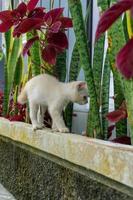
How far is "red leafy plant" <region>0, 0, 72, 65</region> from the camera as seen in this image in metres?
2.25

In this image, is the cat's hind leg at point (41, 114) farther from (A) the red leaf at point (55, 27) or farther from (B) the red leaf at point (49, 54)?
(A) the red leaf at point (55, 27)

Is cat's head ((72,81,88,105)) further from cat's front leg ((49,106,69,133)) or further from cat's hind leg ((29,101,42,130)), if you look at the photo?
cat's hind leg ((29,101,42,130))

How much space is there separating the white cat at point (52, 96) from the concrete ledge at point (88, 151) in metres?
0.07

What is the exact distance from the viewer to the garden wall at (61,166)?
146 centimetres

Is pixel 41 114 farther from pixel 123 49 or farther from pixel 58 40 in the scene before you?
pixel 123 49

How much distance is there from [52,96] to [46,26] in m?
0.36

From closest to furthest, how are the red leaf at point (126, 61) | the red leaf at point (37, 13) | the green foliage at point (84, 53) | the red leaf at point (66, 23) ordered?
1. the red leaf at point (126, 61)
2. the green foliage at point (84, 53)
3. the red leaf at point (66, 23)
4. the red leaf at point (37, 13)

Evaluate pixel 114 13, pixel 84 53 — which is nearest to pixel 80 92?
pixel 84 53

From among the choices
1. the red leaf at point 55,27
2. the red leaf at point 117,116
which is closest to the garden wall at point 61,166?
the red leaf at point 117,116

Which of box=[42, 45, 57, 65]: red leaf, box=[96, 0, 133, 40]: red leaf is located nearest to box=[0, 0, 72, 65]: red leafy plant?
box=[42, 45, 57, 65]: red leaf

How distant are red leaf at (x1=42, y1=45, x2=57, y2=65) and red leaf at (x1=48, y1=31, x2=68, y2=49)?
2cm

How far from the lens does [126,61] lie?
2.50 feet

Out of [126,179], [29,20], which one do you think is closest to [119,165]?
[126,179]

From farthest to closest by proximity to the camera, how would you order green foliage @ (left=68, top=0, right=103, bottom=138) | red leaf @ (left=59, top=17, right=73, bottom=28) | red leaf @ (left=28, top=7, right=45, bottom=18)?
red leaf @ (left=28, top=7, right=45, bottom=18)
red leaf @ (left=59, top=17, right=73, bottom=28)
green foliage @ (left=68, top=0, right=103, bottom=138)
